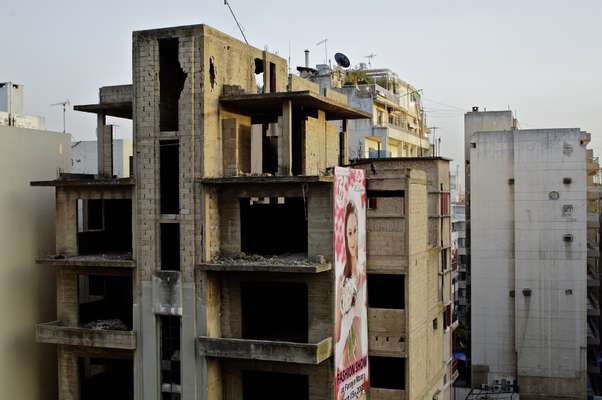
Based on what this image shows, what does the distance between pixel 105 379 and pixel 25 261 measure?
690cm

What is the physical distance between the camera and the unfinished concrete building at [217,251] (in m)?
28.2

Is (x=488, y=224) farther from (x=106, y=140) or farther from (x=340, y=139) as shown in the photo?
(x=106, y=140)

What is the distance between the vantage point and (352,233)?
1181 inches

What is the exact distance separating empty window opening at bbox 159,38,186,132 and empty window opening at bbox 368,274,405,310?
1109cm

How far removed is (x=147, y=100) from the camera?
95.0ft

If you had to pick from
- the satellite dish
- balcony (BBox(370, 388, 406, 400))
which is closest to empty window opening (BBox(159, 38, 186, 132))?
balcony (BBox(370, 388, 406, 400))

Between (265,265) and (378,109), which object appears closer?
(265,265)

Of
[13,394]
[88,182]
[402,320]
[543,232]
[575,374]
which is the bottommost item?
[575,374]

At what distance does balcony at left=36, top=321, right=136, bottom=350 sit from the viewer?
29.2 metres

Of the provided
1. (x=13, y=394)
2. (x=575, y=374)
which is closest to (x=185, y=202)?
(x=13, y=394)

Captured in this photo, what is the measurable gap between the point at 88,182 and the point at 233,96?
705 cm

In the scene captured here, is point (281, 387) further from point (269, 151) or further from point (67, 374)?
Result: point (269, 151)

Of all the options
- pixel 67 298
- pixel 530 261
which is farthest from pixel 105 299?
pixel 530 261

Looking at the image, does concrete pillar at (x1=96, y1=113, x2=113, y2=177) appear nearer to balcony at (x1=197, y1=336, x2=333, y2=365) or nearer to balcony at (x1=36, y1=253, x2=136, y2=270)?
balcony at (x1=36, y1=253, x2=136, y2=270)
